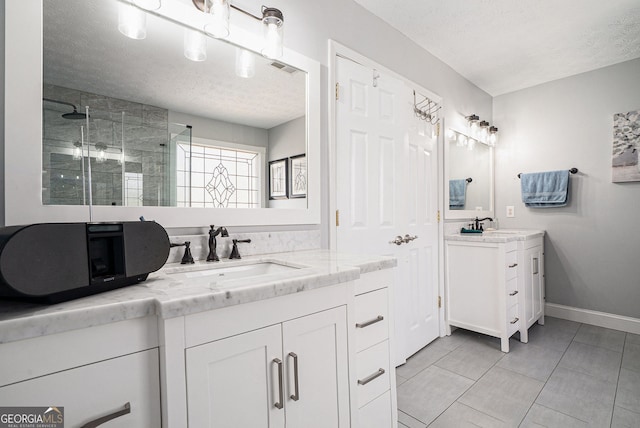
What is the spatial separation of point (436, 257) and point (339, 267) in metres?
1.80

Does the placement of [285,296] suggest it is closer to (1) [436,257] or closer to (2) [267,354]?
(2) [267,354]

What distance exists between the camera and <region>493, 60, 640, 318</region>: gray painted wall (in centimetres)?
272

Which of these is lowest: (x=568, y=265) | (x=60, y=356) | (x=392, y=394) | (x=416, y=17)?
(x=392, y=394)

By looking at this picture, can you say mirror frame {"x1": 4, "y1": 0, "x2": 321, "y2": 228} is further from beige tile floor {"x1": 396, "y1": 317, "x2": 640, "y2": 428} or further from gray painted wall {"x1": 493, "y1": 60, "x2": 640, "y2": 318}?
gray painted wall {"x1": 493, "y1": 60, "x2": 640, "y2": 318}

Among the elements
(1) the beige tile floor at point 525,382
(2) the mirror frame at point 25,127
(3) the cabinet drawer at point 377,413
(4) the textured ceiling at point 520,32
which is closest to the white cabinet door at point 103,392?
(2) the mirror frame at point 25,127

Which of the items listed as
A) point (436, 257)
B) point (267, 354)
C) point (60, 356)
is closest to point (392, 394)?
point (267, 354)

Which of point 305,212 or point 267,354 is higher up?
point 305,212

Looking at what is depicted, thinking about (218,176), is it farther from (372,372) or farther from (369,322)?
(372,372)

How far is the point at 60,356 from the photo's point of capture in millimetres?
610

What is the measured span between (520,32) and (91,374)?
3.19m

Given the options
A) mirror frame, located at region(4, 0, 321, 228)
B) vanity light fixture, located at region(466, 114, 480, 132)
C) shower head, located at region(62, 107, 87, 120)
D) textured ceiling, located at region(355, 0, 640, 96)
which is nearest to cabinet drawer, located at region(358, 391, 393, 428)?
mirror frame, located at region(4, 0, 321, 228)

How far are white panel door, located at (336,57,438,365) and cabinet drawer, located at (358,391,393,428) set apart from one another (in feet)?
2.70

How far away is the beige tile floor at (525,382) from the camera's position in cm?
156

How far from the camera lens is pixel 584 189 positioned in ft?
9.66
